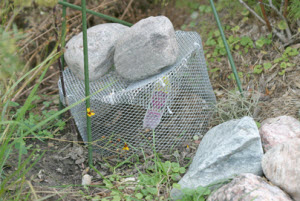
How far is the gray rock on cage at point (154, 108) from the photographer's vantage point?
237 cm

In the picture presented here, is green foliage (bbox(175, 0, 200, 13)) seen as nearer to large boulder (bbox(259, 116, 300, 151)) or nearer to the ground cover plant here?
the ground cover plant

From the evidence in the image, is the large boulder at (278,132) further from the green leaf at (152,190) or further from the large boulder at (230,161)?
the green leaf at (152,190)

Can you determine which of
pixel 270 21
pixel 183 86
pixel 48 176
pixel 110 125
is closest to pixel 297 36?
pixel 270 21

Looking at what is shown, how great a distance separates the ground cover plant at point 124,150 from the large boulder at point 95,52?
185 mm

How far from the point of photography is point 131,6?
12.9 ft

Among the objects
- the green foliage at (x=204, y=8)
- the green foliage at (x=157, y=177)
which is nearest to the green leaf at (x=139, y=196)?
the green foliage at (x=157, y=177)

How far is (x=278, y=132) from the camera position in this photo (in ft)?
7.16

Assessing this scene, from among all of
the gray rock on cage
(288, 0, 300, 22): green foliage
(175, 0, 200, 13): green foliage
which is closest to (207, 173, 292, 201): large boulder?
the gray rock on cage

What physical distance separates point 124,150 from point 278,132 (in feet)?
3.37

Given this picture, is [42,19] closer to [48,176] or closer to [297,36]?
[48,176]

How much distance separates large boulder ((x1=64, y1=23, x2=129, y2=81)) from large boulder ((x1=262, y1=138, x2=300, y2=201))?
127cm

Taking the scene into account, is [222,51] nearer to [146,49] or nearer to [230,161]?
[146,49]

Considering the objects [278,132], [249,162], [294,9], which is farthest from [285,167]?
[294,9]

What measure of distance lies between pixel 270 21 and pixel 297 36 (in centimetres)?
28
